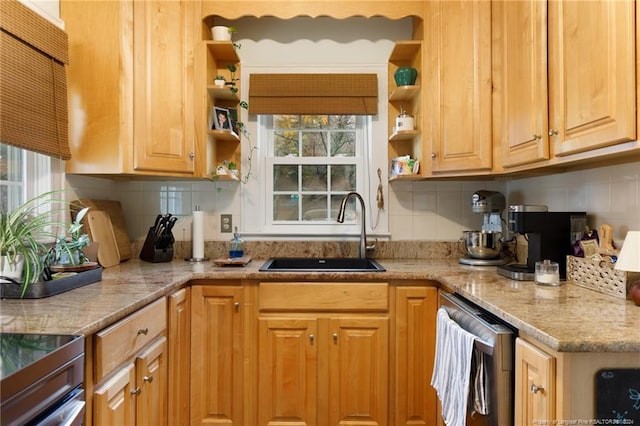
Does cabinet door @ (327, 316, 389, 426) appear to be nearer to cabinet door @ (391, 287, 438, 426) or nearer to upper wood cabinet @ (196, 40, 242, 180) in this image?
cabinet door @ (391, 287, 438, 426)

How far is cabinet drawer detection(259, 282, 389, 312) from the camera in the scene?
211 cm

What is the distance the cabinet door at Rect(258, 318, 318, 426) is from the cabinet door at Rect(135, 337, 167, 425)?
50cm

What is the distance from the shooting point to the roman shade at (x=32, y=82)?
168 centimetres

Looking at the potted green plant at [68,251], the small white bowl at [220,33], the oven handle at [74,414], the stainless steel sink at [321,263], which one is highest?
the small white bowl at [220,33]

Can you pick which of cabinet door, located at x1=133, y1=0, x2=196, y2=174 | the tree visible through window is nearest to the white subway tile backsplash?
the tree visible through window

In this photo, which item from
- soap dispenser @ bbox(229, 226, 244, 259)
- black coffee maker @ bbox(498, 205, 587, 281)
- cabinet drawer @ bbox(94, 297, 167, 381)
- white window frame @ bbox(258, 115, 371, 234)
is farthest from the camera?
white window frame @ bbox(258, 115, 371, 234)

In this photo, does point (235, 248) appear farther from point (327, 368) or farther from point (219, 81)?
point (219, 81)

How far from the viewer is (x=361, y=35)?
2.72 meters

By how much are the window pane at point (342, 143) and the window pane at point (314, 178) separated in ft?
0.43

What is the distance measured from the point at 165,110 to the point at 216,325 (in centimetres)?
115

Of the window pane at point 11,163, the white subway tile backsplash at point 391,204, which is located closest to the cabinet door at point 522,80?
the white subway tile backsplash at point 391,204

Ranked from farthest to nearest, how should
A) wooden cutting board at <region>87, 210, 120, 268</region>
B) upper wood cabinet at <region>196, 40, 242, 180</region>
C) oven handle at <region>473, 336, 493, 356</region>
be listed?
upper wood cabinet at <region>196, 40, 242, 180</region> → wooden cutting board at <region>87, 210, 120, 268</region> → oven handle at <region>473, 336, 493, 356</region>

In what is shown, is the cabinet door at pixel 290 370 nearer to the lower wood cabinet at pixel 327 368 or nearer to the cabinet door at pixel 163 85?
the lower wood cabinet at pixel 327 368

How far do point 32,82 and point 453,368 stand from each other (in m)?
2.07
